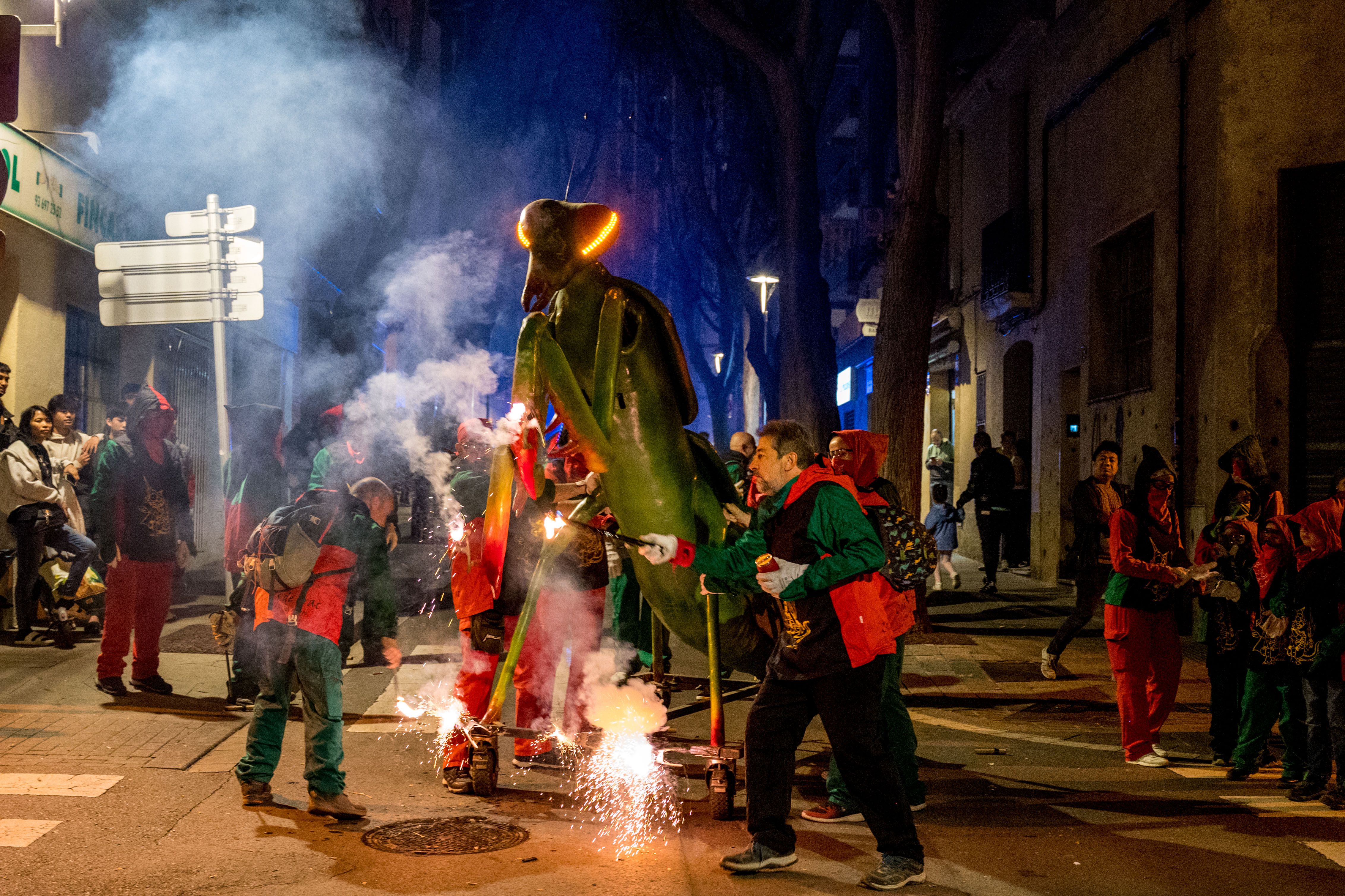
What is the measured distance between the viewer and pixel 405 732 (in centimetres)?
686

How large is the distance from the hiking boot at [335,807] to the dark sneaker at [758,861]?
5.62 feet

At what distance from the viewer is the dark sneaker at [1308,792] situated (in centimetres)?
556

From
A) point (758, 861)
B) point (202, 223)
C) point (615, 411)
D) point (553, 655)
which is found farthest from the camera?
point (202, 223)

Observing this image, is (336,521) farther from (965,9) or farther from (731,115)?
(965,9)

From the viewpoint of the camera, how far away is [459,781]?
5531 millimetres

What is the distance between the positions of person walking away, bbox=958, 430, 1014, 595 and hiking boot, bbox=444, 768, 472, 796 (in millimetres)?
9891

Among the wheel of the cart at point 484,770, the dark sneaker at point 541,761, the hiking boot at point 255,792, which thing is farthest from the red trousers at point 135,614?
the wheel of the cart at point 484,770

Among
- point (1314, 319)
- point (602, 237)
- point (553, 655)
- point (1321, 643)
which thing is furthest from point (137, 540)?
point (1314, 319)

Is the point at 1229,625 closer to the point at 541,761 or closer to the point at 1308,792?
the point at 1308,792

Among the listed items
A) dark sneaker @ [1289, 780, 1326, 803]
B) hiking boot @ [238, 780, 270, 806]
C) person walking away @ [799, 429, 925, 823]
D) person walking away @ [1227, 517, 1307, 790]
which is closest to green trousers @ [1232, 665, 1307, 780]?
person walking away @ [1227, 517, 1307, 790]

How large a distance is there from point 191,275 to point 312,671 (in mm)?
4862

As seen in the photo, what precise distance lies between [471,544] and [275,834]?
1.69 metres

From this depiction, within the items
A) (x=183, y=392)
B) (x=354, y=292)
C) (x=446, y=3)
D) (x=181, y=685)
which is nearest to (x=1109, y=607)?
(x=181, y=685)

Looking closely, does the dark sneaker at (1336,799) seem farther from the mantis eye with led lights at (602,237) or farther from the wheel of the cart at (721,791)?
the mantis eye with led lights at (602,237)
